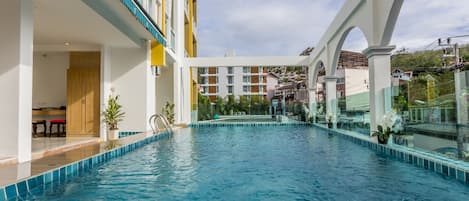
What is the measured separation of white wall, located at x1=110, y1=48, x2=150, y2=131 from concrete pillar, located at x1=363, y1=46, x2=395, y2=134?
22.8 ft

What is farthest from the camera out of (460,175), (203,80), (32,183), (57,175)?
(203,80)

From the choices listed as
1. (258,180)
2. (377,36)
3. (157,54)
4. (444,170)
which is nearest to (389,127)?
(377,36)

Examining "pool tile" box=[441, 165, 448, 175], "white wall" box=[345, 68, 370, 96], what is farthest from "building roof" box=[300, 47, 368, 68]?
"pool tile" box=[441, 165, 448, 175]

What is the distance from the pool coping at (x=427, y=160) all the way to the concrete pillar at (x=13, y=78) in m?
6.40

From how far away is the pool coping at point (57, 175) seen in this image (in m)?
3.45

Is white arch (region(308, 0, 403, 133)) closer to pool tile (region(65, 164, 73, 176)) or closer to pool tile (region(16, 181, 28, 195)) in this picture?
pool tile (region(65, 164, 73, 176))

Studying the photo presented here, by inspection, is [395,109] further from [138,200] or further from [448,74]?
[138,200]

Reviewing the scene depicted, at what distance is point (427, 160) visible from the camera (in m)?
5.08

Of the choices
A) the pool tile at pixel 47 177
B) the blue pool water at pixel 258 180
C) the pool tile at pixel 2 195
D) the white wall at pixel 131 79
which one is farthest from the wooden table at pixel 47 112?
the pool tile at pixel 2 195

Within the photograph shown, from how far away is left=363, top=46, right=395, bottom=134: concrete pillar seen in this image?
24.5 feet

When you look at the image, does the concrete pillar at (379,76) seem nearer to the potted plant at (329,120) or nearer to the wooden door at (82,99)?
the potted plant at (329,120)

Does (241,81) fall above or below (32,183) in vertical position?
above

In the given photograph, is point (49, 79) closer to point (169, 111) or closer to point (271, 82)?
point (169, 111)

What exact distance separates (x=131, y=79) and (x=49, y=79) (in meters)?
2.99
